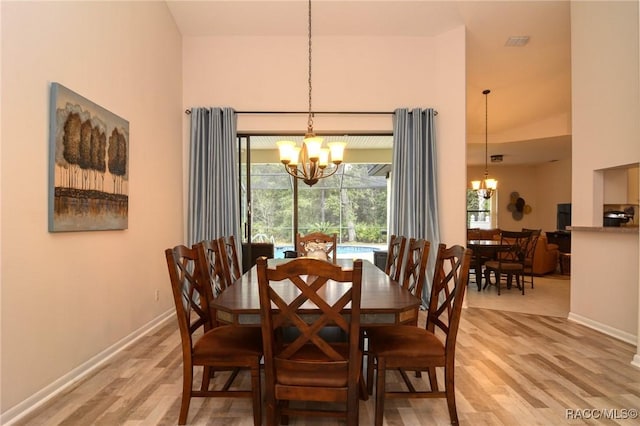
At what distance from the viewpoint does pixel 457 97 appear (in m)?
4.54

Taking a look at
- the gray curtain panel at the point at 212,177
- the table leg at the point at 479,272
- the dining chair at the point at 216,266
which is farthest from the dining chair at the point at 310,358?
the table leg at the point at 479,272

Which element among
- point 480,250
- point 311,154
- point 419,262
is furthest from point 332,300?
point 480,250

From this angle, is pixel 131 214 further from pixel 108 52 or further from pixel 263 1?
pixel 263 1

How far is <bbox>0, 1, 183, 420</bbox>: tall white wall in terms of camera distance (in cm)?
203

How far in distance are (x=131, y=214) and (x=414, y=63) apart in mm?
3869

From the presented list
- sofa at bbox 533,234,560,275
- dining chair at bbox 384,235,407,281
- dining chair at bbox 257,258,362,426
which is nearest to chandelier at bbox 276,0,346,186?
dining chair at bbox 384,235,407,281

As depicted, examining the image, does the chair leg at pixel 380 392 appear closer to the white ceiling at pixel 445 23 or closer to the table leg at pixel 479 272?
the white ceiling at pixel 445 23

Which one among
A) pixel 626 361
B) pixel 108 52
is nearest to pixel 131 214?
pixel 108 52

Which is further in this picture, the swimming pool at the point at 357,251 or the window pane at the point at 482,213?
the window pane at the point at 482,213

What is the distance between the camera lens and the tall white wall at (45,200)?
2033 millimetres

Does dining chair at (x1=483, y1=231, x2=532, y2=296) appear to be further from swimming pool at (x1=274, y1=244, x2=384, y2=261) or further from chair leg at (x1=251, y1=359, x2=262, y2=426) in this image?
chair leg at (x1=251, y1=359, x2=262, y2=426)

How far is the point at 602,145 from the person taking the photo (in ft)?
11.6

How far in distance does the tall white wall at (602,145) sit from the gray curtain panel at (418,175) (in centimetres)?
152

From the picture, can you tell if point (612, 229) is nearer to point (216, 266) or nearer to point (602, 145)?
point (602, 145)
